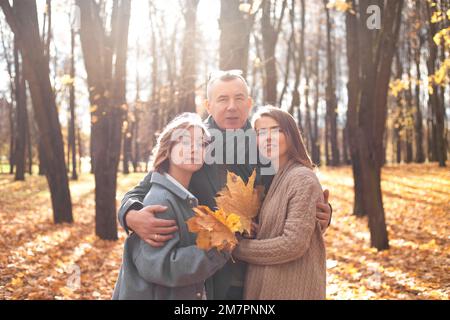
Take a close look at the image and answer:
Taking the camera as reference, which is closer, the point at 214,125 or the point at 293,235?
the point at 293,235

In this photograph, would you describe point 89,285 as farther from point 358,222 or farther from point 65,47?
point 65,47

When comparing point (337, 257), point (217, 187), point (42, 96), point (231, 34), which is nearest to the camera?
point (217, 187)

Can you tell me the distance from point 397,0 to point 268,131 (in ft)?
16.3

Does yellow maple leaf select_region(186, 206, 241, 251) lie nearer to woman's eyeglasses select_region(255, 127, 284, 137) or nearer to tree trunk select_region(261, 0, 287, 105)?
woman's eyeglasses select_region(255, 127, 284, 137)

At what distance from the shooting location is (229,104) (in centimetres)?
260

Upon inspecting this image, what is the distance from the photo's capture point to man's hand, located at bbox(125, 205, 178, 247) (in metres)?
1.88

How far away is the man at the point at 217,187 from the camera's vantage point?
75.2 inches

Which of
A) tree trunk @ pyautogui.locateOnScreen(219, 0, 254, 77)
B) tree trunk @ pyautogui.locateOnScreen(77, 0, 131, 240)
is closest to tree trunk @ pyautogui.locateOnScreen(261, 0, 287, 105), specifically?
tree trunk @ pyautogui.locateOnScreen(77, 0, 131, 240)

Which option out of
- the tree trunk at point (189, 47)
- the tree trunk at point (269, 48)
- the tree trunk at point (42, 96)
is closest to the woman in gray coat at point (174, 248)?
the tree trunk at point (42, 96)

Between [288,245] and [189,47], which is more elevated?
[189,47]

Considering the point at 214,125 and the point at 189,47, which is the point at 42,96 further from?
the point at 214,125

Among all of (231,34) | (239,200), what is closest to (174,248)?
(239,200)

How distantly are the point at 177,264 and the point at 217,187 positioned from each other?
55cm

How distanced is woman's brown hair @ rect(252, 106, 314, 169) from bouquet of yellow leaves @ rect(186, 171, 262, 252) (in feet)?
0.87
